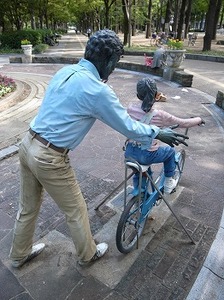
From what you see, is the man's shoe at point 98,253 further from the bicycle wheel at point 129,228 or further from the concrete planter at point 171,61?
the concrete planter at point 171,61

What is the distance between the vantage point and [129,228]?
2867mm

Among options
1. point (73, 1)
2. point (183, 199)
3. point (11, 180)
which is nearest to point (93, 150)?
point (11, 180)

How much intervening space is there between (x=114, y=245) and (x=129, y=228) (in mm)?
233

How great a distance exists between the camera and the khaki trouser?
1.94 m

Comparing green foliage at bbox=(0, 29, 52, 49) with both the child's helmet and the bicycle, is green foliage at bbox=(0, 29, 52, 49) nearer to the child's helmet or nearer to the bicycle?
the child's helmet

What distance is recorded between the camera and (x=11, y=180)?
404 cm

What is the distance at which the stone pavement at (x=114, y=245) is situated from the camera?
7.74 feet

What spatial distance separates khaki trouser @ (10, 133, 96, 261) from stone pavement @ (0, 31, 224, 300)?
9.4 inches

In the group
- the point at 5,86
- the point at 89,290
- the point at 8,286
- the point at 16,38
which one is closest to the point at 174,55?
the point at 5,86

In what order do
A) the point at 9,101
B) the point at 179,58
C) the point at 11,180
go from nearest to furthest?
the point at 11,180 → the point at 9,101 → the point at 179,58

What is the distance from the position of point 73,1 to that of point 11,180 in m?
34.3

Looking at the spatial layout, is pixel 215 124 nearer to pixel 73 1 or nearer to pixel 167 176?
pixel 167 176

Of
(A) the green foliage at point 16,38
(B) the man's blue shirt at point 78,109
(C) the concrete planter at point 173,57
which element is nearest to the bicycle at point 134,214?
(B) the man's blue shirt at point 78,109

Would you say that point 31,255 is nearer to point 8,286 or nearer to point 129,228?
point 8,286
